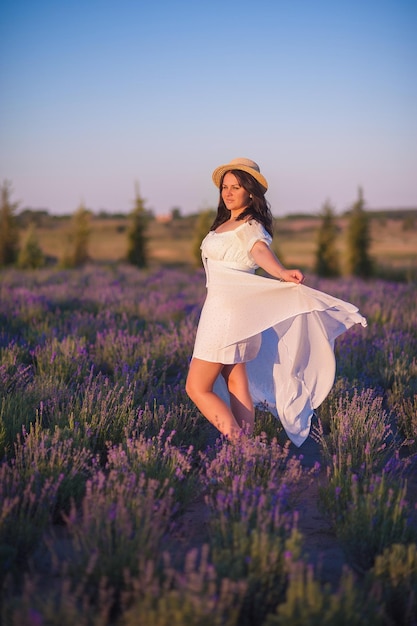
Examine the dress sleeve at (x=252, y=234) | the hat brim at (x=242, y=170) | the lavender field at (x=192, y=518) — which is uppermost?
the hat brim at (x=242, y=170)

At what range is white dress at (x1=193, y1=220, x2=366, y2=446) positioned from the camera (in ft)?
11.6

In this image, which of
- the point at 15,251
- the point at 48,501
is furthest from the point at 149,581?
the point at 15,251

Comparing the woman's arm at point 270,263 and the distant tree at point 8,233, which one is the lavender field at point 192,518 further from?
the distant tree at point 8,233

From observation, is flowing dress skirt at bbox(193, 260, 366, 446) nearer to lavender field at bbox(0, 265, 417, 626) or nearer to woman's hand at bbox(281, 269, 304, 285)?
woman's hand at bbox(281, 269, 304, 285)

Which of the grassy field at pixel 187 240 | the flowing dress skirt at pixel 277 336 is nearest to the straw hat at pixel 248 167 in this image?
the flowing dress skirt at pixel 277 336

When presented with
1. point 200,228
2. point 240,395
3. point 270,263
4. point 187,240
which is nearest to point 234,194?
point 270,263

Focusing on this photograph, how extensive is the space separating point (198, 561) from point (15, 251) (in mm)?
25831

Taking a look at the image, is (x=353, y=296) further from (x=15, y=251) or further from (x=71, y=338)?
(x=15, y=251)

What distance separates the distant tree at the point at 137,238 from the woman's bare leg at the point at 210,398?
23.0m

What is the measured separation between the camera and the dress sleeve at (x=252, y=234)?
3.49m

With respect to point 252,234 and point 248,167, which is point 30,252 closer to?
point 248,167

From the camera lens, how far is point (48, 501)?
9.13 feet

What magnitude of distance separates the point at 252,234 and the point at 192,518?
1688mm

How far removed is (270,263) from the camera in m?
3.42
